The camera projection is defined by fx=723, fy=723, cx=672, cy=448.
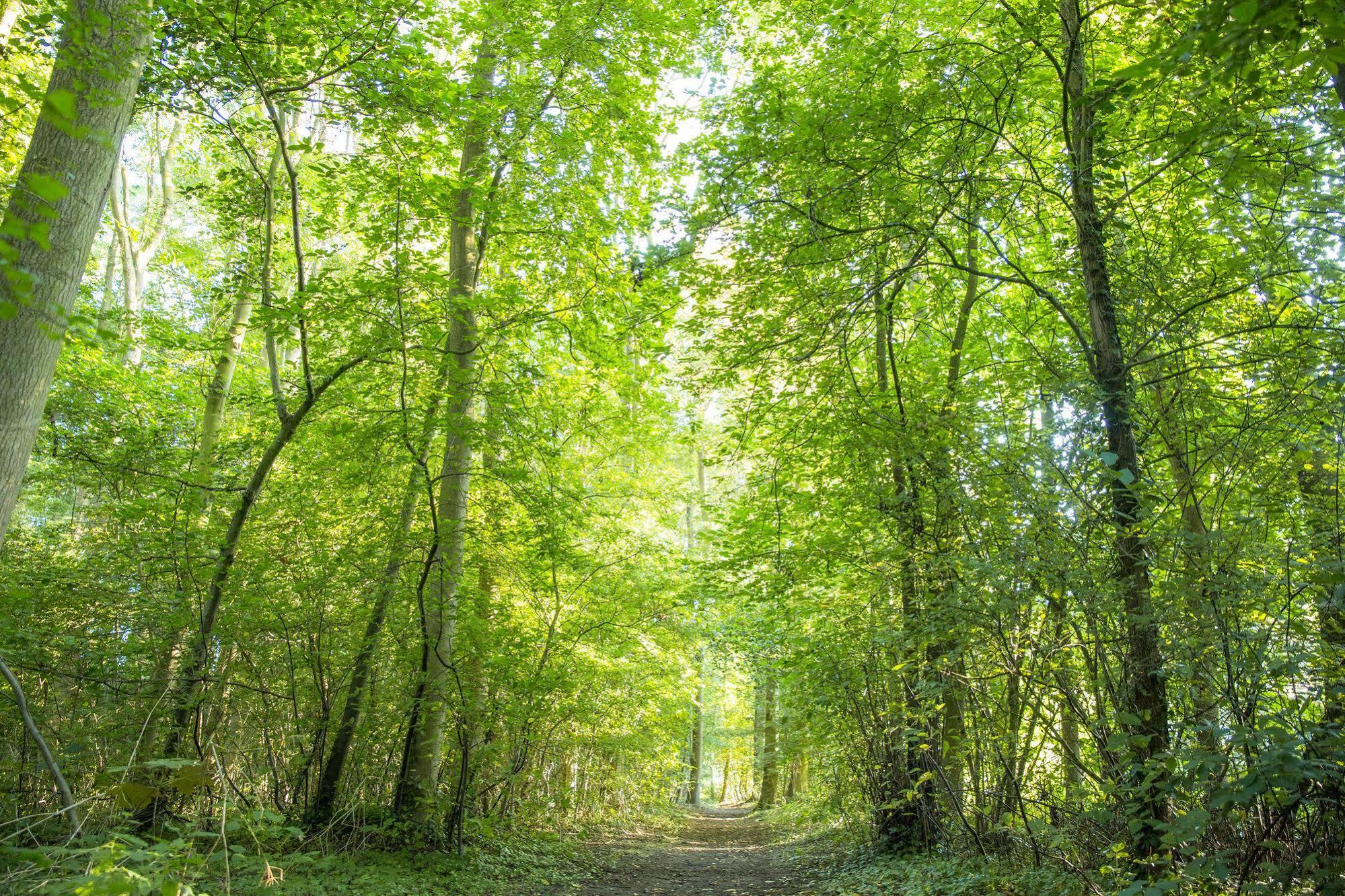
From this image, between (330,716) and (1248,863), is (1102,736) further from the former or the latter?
(330,716)

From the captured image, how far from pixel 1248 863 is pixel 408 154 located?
7563 mm

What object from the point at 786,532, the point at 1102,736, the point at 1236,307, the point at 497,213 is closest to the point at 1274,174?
the point at 1236,307

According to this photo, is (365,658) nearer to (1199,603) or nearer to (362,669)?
(362,669)

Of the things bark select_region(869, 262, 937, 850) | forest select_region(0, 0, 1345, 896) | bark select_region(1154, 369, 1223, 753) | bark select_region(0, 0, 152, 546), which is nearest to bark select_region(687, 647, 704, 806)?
forest select_region(0, 0, 1345, 896)

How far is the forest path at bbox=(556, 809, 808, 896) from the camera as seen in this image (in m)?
7.68

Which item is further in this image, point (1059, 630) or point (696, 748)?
point (696, 748)

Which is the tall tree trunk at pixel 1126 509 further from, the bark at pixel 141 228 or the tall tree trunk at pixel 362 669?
the bark at pixel 141 228

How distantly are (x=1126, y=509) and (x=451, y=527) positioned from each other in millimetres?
5544

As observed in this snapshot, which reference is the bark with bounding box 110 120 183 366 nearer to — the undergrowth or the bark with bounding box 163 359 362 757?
the bark with bounding box 163 359 362 757

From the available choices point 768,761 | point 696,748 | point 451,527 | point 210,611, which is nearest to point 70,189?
point 210,611

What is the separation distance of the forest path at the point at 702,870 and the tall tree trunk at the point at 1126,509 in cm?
464

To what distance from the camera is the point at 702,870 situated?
942cm

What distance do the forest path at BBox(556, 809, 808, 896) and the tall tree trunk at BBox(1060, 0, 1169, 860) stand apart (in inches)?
183

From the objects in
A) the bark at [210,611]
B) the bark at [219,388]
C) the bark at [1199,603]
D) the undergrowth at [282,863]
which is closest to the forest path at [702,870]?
the undergrowth at [282,863]
